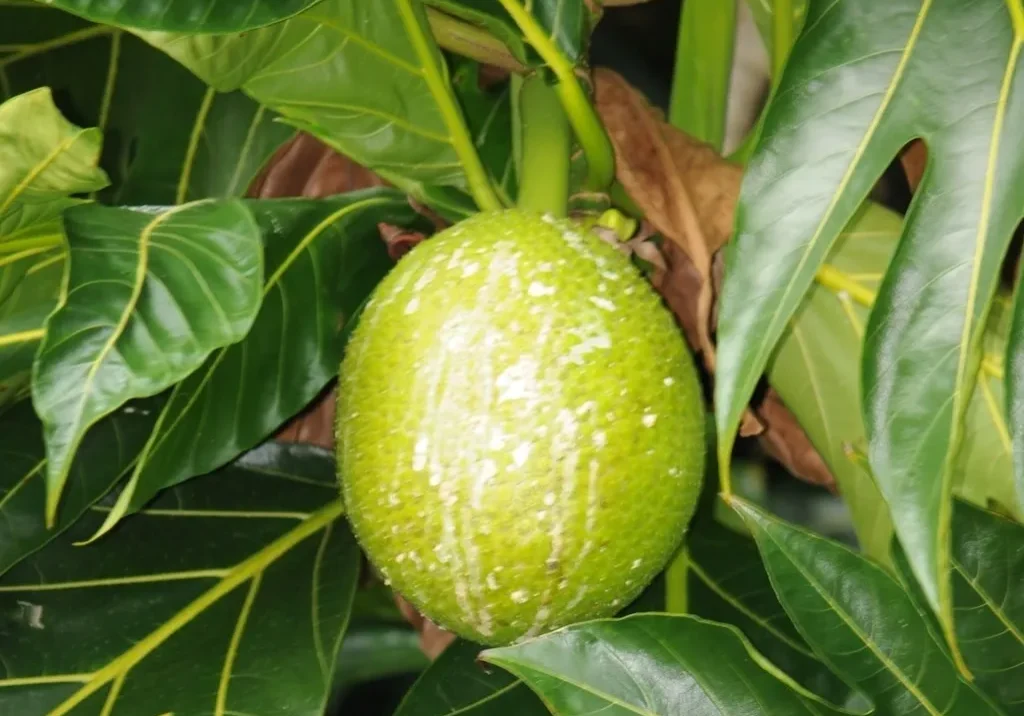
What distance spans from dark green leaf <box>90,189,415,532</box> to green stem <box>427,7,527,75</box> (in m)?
0.11

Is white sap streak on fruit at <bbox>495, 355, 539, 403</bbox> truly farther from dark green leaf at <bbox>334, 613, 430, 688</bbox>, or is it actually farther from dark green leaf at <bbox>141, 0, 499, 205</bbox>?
dark green leaf at <bbox>334, 613, 430, 688</bbox>

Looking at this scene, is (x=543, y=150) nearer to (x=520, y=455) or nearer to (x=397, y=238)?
(x=397, y=238)

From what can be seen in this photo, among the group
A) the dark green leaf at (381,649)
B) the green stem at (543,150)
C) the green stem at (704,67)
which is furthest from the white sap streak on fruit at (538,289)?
the dark green leaf at (381,649)

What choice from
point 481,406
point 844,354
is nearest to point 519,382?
point 481,406

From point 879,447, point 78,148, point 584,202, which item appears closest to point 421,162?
point 584,202

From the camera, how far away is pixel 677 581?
0.65 meters

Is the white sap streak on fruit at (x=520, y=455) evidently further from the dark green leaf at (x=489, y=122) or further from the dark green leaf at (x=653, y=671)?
the dark green leaf at (x=489, y=122)

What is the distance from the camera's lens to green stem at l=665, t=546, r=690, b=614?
2.10ft

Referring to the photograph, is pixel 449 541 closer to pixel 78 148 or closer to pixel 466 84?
pixel 78 148

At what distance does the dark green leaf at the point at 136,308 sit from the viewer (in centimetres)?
37

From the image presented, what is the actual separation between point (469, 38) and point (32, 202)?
28 centimetres

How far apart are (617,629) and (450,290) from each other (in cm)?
17

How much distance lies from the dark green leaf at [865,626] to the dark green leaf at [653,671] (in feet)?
0.09

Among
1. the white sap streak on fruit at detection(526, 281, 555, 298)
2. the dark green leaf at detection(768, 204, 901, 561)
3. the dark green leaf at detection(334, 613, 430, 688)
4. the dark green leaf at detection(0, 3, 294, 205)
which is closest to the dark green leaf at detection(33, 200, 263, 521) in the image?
the white sap streak on fruit at detection(526, 281, 555, 298)
